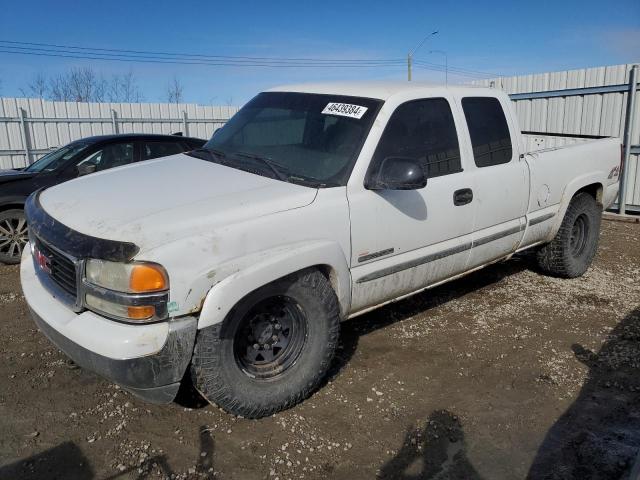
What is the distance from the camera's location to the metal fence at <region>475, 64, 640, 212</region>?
29.5ft

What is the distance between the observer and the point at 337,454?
2.74 metres

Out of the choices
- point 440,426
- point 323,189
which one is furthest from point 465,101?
point 440,426

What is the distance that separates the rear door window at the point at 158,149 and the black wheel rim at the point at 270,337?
491 centimetres

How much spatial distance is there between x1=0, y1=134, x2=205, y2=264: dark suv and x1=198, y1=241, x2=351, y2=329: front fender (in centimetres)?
395

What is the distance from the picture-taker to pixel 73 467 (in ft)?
8.59

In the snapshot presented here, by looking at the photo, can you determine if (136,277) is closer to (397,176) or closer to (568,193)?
(397,176)

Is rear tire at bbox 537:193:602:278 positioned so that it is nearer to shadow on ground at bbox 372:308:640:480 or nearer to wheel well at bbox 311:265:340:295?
shadow on ground at bbox 372:308:640:480

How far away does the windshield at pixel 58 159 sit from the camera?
21.8 ft

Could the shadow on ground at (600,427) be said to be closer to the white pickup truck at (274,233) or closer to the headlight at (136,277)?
the white pickup truck at (274,233)

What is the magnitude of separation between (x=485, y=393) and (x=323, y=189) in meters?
1.68

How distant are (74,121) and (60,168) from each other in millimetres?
8050

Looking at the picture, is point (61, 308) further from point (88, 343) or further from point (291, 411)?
point (291, 411)

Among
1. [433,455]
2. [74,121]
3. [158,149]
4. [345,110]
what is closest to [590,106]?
[158,149]

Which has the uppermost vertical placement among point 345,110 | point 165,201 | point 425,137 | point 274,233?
point 345,110
